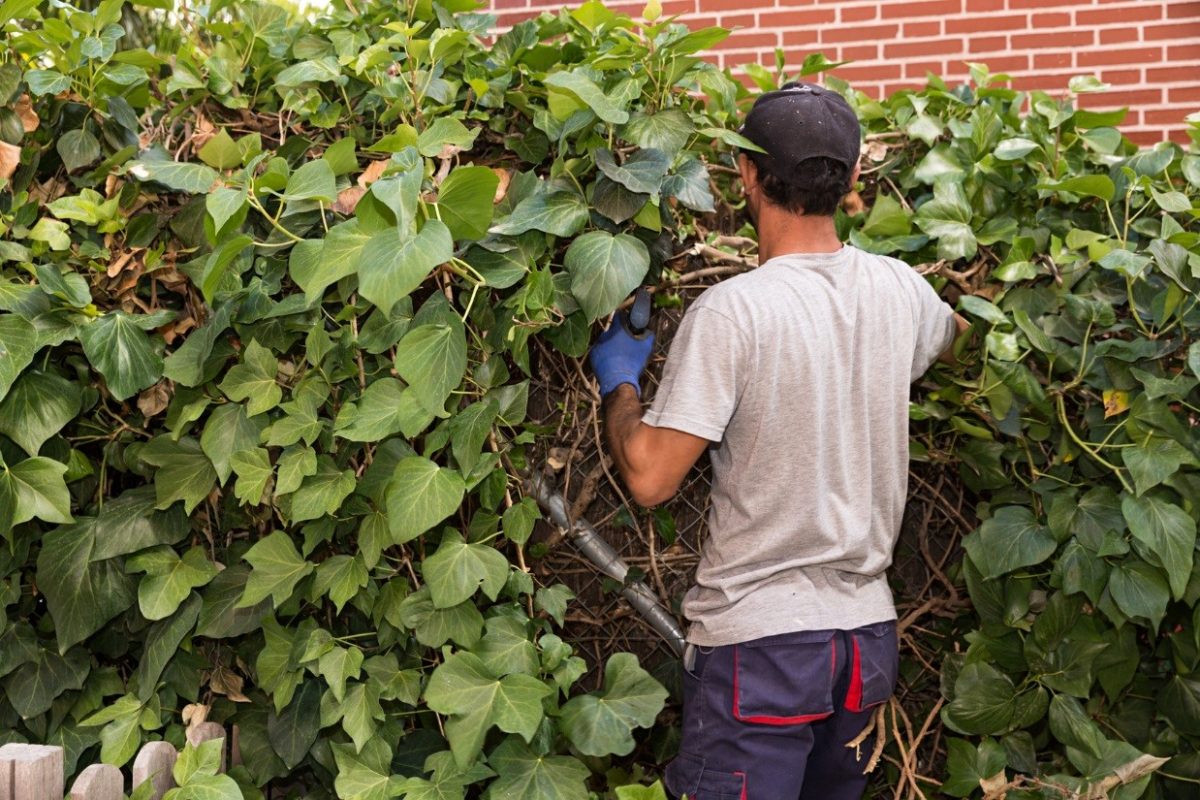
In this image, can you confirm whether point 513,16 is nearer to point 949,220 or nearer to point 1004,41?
point 1004,41

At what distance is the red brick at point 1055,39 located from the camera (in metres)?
4.31

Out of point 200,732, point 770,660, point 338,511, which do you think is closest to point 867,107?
point 770,660

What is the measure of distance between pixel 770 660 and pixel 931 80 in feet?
4.46

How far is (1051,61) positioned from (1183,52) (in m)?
0.49

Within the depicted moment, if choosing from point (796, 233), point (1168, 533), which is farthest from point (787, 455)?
point (1168, 533)

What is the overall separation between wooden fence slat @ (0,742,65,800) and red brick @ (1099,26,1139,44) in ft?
14.3

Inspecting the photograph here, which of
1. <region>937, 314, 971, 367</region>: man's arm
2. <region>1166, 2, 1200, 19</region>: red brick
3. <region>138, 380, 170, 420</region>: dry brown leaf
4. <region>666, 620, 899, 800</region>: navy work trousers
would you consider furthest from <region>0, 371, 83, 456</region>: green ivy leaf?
<region>1166, 2, 1200, 19</region>: red brick

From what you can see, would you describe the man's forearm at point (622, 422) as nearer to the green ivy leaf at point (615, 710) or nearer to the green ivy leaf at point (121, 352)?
the green ivy leaf at point (615, 710)

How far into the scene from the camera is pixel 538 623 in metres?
2.10

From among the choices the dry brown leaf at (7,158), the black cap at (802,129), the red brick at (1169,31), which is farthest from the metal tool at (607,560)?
the red brick at (1169,31)

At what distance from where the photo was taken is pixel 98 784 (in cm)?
204

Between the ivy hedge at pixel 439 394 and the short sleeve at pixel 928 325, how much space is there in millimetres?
46

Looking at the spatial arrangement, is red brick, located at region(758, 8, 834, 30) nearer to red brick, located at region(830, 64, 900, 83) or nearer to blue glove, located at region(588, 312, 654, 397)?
red brick, located at region(830, 64, 900, 83)

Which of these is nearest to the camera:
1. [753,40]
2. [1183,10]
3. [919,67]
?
[1183,10]
